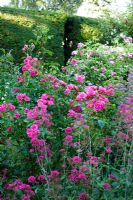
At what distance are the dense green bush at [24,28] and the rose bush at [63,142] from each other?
148 inches

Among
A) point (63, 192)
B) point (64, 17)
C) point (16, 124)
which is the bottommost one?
point (63, 192)

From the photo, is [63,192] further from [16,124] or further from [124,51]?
[124,51]

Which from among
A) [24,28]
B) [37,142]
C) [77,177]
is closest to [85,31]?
[24,28]

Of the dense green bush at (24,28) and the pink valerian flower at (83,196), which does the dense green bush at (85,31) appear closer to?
the dense green bush at (24,28)

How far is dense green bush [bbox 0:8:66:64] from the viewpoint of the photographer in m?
7.57

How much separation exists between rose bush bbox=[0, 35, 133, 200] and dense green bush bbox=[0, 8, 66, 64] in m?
3.75

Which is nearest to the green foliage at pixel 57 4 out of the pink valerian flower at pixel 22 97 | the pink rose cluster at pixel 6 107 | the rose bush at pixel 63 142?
the rose bush at pixel 63 142

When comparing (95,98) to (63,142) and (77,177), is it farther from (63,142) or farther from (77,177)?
(77,177)

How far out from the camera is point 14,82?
372cm

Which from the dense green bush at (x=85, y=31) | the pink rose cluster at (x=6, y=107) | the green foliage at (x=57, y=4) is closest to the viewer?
the pink rose cluster at (x=6, y=107)

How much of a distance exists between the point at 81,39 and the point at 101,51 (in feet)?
10.0

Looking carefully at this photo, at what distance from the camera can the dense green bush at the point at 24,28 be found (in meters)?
7.57

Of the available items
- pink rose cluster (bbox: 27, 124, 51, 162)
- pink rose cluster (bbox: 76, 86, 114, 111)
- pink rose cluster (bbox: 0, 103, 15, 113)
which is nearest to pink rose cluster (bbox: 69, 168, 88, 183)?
pink rose cluster (bbox: 27, 124, 51, 162)

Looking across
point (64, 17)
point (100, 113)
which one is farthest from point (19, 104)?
point (64, 17)
